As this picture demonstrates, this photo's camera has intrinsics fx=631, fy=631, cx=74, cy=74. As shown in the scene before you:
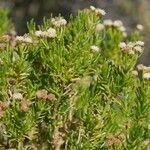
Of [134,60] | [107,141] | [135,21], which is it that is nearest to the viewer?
[107,141]

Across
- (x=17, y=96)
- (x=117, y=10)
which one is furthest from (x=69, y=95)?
(x=117, y=10)

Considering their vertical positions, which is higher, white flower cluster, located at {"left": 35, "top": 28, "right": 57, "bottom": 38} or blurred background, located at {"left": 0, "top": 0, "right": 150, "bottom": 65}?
blurred background, located at {"left": 0, "top": 0, "right": 150, "bottom": 65}

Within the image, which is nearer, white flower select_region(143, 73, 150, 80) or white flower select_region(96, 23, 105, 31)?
white flower select_region(143, 73, 150, 80)

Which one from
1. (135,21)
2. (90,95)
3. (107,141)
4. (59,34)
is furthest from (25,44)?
(135,21)

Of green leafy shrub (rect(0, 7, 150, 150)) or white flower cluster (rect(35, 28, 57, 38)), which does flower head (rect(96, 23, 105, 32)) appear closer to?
green leafy shrub (rect(0, 7, 150, 150))

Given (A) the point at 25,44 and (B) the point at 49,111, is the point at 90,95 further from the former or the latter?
(A) the point at 25,44

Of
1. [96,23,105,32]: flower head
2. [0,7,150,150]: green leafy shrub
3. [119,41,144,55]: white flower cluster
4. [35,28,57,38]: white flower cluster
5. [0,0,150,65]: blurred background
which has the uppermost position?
[0,0,150,65]: blurred background

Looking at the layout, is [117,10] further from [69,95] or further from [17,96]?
[17,96]

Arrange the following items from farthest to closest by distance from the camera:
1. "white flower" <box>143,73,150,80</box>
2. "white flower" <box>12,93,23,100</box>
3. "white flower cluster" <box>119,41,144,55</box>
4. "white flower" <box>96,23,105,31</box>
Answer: "white flower" <box>96,23,105,31</box> → "white flower cluster" <box>119,41,144,55</box> → "white flower" <box>143,73,150,80</box> → "white flower" <box>12,93,23,100</box>

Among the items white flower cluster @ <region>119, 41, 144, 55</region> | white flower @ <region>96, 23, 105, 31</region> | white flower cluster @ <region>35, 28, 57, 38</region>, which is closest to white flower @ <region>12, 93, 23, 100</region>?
white flower cluster @ <region>35, 28, 57, 38</region>
